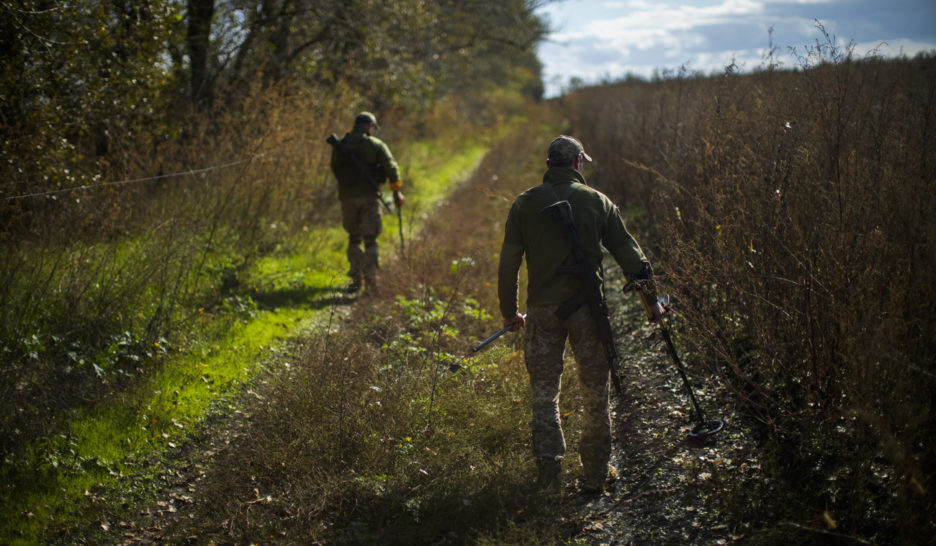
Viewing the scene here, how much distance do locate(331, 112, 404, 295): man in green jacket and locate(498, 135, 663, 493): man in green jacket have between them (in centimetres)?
461

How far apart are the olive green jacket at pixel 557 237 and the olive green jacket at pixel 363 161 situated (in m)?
4.71


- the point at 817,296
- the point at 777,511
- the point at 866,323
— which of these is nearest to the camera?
the point at 866,323

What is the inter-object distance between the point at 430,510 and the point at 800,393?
2619 millimetres

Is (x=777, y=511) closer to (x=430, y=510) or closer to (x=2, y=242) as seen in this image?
(x=430, y=510)

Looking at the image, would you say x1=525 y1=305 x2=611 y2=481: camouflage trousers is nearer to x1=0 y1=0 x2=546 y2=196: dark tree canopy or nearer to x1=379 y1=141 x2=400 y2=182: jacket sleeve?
x1=0 y1=0 x2=546 y2=196: dark tree canopy

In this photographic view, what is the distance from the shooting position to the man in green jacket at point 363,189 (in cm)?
890

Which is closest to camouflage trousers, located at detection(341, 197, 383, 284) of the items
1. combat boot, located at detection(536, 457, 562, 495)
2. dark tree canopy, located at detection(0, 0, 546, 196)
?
dark tree canopy, located at detection(0, 0, 546, 196)

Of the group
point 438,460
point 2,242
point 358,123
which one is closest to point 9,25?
point 2,242

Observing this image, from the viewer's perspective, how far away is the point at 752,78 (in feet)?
26.7

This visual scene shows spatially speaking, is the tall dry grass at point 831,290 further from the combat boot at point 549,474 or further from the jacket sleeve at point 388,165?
the jacket sleeve at point 388,165

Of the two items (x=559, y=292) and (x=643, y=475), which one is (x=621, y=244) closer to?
(x=559, y=292)

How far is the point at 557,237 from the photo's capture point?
432cm

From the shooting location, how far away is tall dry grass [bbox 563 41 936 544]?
3.30 metres

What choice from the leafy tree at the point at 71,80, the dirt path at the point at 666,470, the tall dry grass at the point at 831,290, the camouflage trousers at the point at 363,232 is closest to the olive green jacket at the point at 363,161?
the camouflage trousers at the point at 363,232
